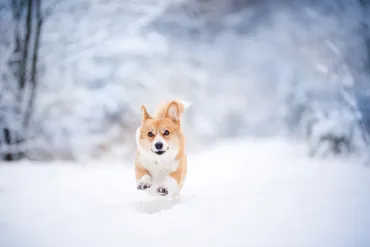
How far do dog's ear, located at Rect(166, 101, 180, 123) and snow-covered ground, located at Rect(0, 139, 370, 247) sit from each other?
27 centimetres

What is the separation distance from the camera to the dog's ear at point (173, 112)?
55.9 inches

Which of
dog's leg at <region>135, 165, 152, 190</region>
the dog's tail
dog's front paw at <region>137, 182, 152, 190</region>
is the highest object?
the dog's tail

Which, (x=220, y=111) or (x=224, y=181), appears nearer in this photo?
(x=224, y=181)

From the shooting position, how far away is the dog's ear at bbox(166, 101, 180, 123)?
4.66 feet

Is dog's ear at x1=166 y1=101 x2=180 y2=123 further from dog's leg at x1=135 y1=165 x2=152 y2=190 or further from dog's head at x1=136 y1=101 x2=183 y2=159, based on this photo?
dog's leg at x1=135 y1=165 x2=152 y2=190

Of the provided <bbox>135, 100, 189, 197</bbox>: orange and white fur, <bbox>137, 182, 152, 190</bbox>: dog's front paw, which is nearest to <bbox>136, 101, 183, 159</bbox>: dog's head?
<bbox>135, 100, 189, 197</bbox>: orange and white fur

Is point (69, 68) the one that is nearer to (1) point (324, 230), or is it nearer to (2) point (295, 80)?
(2) point (295, 80)

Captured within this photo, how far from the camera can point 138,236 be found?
1.37 meters

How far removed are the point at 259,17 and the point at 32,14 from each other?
1149mm

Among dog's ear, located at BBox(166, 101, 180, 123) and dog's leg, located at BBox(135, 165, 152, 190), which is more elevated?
dog's ear, located at BBox(166, 101, 180, 123)

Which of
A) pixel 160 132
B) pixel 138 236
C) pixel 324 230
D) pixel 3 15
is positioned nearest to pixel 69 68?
pixel 3 15

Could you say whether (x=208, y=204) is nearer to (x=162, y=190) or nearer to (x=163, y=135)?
(x=162, y=190)

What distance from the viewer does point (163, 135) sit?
137cm

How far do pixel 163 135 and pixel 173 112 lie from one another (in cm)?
11
